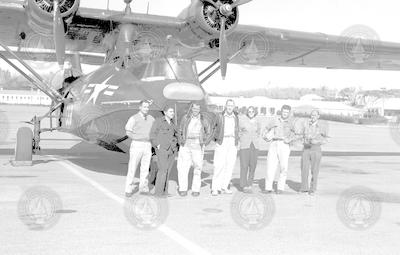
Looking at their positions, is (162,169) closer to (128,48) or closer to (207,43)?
(128,48)

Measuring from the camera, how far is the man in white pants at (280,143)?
8.66m

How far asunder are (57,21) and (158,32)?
285 centimetres

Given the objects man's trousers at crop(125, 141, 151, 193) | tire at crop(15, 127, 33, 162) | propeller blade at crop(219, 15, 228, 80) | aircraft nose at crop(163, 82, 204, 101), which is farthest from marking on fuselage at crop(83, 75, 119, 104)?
propeller blade at crop(219, 15, 228, 80)

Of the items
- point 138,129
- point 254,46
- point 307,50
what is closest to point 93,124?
point 138,129

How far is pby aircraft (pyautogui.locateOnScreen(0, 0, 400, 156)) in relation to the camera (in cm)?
929

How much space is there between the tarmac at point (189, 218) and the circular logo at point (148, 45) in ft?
8.89

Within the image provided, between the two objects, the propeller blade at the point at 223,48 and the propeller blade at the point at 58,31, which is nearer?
the propeller blade at the point at 58,31

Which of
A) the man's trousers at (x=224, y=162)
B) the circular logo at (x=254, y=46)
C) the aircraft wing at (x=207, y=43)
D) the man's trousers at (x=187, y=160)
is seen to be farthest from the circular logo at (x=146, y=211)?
the circular logo at (x=254, y=46)

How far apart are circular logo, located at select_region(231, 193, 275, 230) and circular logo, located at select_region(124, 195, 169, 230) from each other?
3.38 feet

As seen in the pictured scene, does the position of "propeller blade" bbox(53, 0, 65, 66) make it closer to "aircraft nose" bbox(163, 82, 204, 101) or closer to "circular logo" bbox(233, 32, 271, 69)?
"aircraft nose" bbox(163, 82, 204, 101)

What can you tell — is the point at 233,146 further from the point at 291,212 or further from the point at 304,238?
the point at 304,238

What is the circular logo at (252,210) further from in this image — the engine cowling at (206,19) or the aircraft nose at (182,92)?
the engine cowling at (206,19)

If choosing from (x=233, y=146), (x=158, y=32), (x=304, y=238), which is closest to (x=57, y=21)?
(x=158, y=32)

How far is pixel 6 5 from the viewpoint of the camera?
35.4 feet
